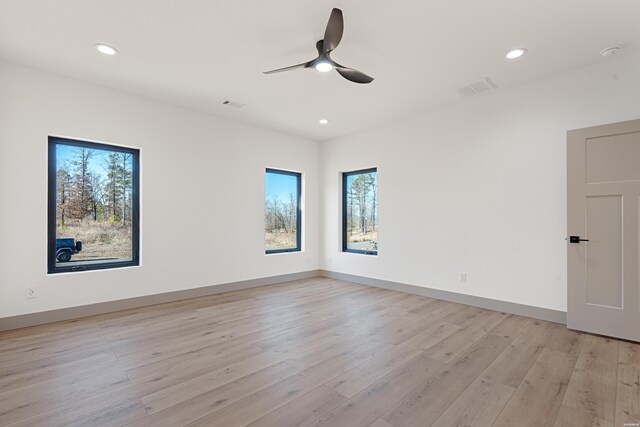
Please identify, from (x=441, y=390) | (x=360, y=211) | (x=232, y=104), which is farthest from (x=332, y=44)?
(x=360, y=211)

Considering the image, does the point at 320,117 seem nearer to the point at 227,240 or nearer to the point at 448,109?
the point at 448,109

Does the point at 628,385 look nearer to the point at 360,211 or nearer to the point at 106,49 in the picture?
the point at 360,211

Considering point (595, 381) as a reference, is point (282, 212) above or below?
above

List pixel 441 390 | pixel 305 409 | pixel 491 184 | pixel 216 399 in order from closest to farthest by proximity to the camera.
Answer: pixel 305 409 < pixel 216 399 < pixel 441 390 < pixel 491 184

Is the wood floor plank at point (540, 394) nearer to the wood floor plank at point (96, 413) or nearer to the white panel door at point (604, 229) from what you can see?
the white panel door at point (604, 229)

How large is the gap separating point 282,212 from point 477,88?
3.76 meters

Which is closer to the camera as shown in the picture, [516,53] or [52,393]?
[52,393]

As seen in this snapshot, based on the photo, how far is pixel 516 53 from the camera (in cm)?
304

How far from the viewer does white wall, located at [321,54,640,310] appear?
344cm

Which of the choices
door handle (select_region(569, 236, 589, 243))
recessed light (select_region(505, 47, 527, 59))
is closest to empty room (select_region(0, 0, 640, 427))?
recessed light (select_region(505, 47, 527, 59))

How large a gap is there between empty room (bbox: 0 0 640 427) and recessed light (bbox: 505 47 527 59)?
11 millimetres

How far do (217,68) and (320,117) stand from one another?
6.35 feet

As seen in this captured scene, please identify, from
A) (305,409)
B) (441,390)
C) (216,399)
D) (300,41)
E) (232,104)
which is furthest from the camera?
(232,104)

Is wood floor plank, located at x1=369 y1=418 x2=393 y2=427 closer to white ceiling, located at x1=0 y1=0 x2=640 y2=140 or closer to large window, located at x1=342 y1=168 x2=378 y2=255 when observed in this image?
white ceiling, located at x1=0 y1=0 x2=640 y2=140
